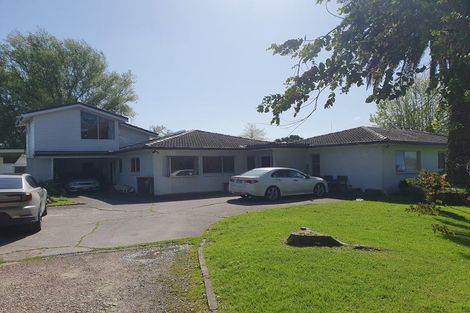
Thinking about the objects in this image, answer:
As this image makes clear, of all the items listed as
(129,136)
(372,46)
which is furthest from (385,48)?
(129,136)

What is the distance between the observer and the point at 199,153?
23.9 m

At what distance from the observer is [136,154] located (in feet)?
81.7

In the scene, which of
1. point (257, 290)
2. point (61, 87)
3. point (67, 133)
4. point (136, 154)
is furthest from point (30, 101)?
point (257, 290)

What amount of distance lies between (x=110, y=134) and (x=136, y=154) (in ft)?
15.4

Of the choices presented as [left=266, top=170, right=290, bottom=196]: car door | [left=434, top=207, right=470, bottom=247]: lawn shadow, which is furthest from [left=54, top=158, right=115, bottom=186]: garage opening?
[left=434, top=207, right=470, bottom=247]: lawn shadow

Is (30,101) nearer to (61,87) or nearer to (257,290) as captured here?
(61,87)

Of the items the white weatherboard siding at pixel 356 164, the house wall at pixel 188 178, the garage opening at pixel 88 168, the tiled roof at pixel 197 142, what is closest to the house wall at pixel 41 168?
the garage opening at pixel 88 168

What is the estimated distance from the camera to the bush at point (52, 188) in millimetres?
23469

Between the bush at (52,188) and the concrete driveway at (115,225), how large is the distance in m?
6.33

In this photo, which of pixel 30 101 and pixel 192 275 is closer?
pixel 192 275

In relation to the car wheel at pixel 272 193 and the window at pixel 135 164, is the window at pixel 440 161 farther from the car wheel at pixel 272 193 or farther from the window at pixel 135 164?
the window at pixel 135 164

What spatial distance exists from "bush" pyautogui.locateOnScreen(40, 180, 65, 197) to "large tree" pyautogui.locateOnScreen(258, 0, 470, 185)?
2185 cm

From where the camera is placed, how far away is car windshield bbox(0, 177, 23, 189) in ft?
34.6

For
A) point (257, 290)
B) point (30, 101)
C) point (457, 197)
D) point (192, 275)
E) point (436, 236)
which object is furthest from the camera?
point (30, 101)
